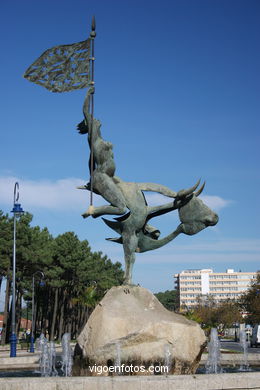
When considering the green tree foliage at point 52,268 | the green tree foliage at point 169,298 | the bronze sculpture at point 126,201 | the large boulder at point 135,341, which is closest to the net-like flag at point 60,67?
the bronze sculpture at point 126,201

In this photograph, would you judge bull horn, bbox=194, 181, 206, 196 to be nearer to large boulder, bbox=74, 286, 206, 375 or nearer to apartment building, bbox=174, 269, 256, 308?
large boulder, bbox=74, 286, 206, 375

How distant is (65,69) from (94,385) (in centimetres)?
1073

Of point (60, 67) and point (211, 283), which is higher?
point (211, 283)

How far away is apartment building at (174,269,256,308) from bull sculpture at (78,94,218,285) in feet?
509

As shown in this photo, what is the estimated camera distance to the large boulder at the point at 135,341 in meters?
13.6

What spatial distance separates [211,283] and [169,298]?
1540 centimetres

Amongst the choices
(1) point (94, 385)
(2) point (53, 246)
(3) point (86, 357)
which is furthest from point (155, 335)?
(2) point (53, 246)

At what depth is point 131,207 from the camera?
16359 millimetres

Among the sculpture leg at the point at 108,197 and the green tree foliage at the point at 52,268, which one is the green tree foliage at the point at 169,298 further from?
the sculpture leg at the point at 108,197

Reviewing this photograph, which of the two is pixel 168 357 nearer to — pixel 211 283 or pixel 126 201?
pixel 126 201

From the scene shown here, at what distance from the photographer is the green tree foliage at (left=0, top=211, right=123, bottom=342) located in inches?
1730

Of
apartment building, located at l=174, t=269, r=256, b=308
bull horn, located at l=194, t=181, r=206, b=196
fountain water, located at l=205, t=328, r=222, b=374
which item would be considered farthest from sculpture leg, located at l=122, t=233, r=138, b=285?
apartment building, located at l=174, t=269, r=256, b=308

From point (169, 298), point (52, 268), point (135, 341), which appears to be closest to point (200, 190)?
point (135, 341)

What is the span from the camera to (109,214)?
1636 cm
